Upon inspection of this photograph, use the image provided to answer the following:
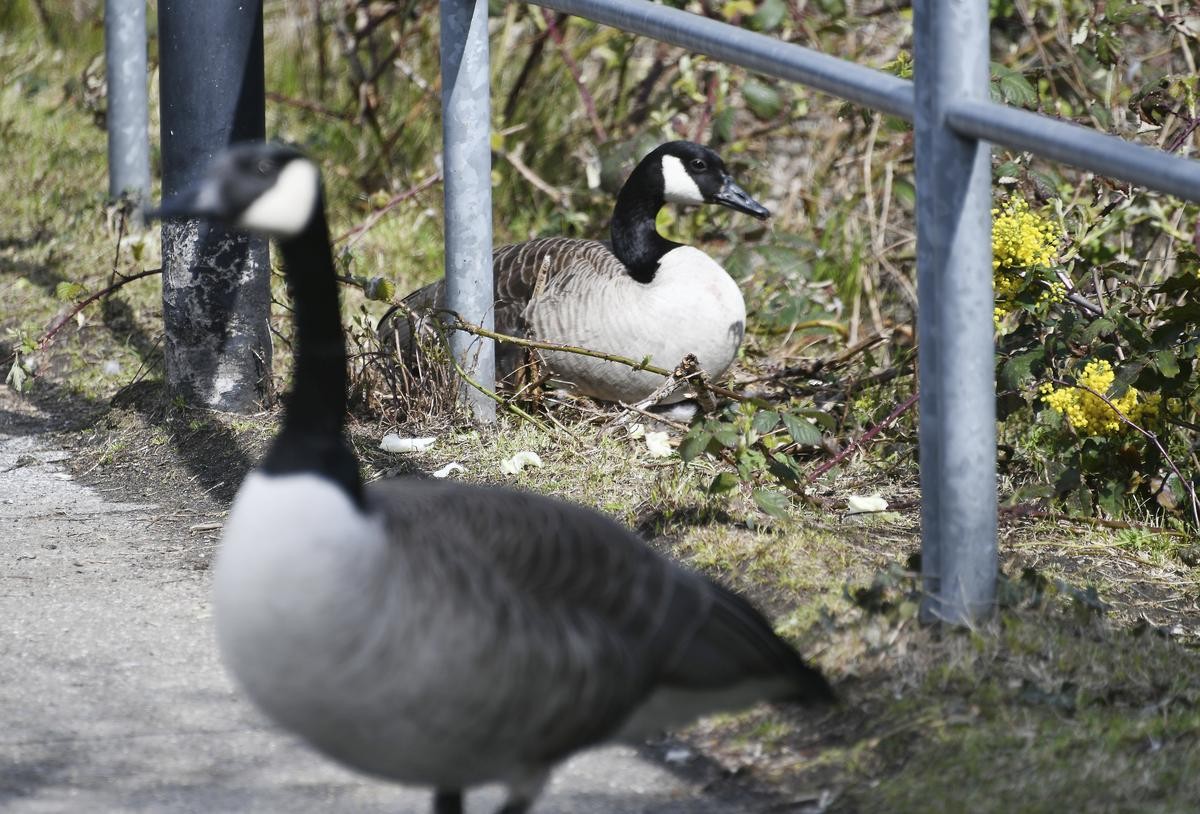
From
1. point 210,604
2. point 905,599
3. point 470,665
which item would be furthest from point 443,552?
point 210,604

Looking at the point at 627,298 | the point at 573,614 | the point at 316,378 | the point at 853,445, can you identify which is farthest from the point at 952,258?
the point at 627,298

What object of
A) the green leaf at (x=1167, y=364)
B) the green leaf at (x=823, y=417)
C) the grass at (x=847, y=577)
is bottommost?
the grass at (x=847, y=577)

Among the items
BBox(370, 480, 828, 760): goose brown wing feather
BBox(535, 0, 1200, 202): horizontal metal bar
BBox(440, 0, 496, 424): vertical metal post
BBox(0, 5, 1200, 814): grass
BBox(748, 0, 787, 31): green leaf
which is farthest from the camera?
BBox(748, 0, 787, 31): green leaf

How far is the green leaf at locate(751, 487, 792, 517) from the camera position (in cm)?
356

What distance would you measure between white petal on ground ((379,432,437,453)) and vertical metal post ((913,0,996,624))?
1.85 metres

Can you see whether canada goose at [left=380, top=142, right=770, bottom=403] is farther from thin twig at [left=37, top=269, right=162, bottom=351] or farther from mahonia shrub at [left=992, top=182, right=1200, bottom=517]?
mahonia shrub at [left=992, top=182, right=1200, bottom=517]

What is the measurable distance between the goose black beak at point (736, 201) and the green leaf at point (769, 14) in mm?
779

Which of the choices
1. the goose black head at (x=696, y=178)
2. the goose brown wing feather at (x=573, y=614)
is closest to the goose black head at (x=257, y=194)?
the goose brown wing feather at (x=573, y=614)

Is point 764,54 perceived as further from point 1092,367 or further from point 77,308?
point 77,308

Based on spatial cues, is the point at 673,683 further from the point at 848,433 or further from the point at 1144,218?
the point at 1144,218

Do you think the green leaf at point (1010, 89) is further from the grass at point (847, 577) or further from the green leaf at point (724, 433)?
the green leaf at point (724, 433)

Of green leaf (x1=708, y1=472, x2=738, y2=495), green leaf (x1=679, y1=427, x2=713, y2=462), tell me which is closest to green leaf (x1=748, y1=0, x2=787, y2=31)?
green leaf (x1=679, y1=427, x2=713, y2=462)

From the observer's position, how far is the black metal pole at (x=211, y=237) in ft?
14.5

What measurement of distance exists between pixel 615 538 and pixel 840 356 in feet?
9.65
